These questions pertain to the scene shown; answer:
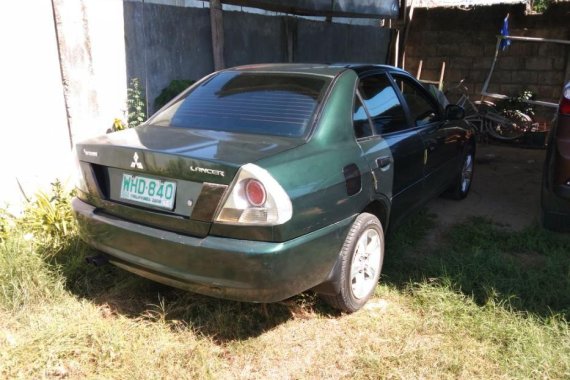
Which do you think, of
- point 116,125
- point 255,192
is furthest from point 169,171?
point 116,125

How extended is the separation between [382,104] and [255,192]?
1.61m

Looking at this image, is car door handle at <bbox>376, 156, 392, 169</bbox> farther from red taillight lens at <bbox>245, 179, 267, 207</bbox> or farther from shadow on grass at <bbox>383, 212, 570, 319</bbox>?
red taillight lens at <bbox>245, 179, 267, 207</bbox>

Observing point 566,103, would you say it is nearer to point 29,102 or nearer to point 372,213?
point 372,213

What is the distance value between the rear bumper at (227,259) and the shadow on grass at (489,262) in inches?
41.7

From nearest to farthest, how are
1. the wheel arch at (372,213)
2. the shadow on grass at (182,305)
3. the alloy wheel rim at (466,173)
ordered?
the wheel arch at (372,213) < the shadow on grass at (182,305) < the alloy wheel rim at (466,173)

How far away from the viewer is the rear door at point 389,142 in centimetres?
318

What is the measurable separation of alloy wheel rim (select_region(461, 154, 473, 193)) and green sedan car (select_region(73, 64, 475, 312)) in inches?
66.8

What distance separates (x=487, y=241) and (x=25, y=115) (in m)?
3.90

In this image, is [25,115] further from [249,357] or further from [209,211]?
[249,357]

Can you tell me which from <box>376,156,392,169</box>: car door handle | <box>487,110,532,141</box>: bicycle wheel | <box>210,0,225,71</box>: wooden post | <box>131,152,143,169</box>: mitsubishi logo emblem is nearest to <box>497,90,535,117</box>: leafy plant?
<box>487,110,532,141</box>: bicycle wheel

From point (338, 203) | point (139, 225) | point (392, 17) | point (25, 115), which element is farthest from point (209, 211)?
point (392, 17)

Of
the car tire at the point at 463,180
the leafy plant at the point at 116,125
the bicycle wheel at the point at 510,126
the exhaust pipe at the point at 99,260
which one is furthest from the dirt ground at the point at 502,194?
the leafy plant at the point at 116,125

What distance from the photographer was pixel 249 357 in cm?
266

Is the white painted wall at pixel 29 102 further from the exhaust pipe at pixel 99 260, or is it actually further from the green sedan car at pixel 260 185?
the exhaust pipe at pixel 99 260
